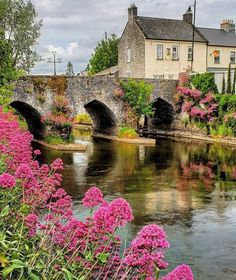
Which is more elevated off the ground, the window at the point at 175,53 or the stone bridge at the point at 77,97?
the window at the point at 175,53

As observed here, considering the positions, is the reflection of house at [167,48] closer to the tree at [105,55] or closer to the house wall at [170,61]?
the house wall at [170,61]

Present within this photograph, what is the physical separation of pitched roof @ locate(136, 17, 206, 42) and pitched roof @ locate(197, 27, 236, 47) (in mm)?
1494

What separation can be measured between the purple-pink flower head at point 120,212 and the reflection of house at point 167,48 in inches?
1496

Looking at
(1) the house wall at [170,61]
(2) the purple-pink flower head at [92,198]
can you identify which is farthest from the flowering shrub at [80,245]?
(1) the house wall at [170,61]

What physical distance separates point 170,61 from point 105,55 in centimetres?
1866

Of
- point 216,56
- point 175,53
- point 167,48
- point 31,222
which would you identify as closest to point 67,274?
point 31,222

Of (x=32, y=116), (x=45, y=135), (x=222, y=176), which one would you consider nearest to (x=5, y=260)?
(x=222, y=176)

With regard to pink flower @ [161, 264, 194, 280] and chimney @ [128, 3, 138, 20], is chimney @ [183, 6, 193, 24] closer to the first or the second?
chimney @ [128, 3, 138, 20]

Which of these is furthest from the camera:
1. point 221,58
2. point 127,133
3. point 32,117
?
point 221,58

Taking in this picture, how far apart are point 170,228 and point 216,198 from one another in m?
3.92

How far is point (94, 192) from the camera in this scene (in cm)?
469

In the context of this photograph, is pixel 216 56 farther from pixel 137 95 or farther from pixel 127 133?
pixel 127 133

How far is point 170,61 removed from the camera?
4306 cm

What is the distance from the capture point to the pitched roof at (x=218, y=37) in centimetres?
4506
